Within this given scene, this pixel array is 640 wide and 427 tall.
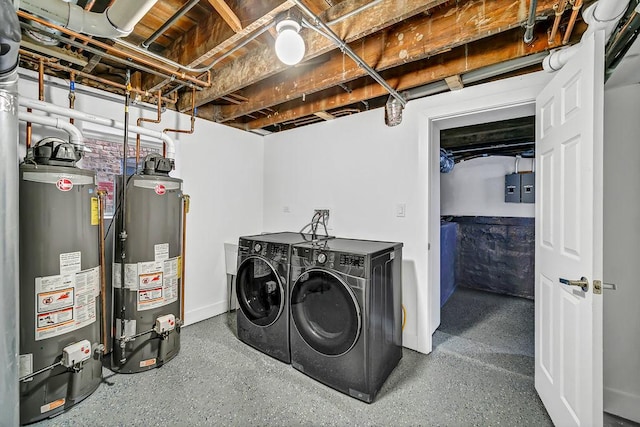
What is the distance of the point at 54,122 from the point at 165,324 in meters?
1.61

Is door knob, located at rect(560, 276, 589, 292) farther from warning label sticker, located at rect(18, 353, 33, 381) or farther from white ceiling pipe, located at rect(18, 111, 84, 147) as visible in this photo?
white ceiling pipe, located at rect(18, 111, 84, 147)

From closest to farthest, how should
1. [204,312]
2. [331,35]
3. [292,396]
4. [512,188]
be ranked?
[331,35]
[292,396]
[204,312]
[512,188]

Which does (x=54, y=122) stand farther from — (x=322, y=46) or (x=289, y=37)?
(x=322, y=46)

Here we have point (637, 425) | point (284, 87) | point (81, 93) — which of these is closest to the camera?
point (637, 425)

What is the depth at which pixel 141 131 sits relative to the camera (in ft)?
7.62

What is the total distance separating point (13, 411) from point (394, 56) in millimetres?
2799

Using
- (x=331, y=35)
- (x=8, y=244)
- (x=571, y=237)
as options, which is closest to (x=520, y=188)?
(x=571, y=237)

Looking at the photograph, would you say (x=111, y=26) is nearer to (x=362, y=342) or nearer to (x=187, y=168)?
(x=187, y=168)

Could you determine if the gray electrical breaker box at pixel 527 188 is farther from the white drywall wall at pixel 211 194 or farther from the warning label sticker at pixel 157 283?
the warning label sticker at pixel 157 283

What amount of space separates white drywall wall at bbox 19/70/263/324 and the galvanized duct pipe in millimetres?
1241

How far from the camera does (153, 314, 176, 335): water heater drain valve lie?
2090mm

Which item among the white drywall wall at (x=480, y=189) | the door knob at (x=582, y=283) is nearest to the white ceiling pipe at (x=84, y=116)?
the door knob at (x=582, y=283)

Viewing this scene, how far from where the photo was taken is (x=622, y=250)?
1647mm

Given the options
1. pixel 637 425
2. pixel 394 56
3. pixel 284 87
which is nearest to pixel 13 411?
pixel 284 87
